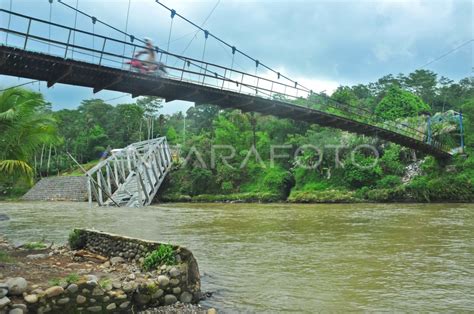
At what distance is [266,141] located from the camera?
4484 centimetres

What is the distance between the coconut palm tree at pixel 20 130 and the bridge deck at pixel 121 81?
1.27m

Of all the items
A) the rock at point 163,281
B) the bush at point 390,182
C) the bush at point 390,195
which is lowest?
the rock at point 163,281

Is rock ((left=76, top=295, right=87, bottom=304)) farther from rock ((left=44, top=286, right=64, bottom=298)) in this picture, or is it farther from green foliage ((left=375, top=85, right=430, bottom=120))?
green foliage ((left=375, top=85, right=430, bottom=120))

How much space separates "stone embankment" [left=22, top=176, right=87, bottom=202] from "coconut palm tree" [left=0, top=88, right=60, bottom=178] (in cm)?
3514

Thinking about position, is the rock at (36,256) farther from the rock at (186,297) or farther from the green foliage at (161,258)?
the rock at (186,297)

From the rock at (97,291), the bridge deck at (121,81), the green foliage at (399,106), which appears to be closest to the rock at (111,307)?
the rock at (97,291)

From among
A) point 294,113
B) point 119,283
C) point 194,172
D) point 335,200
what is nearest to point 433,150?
point 335,200

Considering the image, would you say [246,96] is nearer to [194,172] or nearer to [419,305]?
[419,305]

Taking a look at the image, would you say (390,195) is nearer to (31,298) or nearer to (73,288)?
(73,288)

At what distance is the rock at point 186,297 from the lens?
246 inches

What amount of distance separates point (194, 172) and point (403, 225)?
28937mm

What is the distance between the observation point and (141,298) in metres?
5.83

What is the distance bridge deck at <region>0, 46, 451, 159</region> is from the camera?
1177 cm

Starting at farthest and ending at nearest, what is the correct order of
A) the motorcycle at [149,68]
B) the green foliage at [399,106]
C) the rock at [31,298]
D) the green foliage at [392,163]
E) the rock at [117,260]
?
the green foliage at [399,106] → the green foliage at [392,163] → the motorcycle at [149,68] → the rock at [117,260] → the rock at [31,298]
